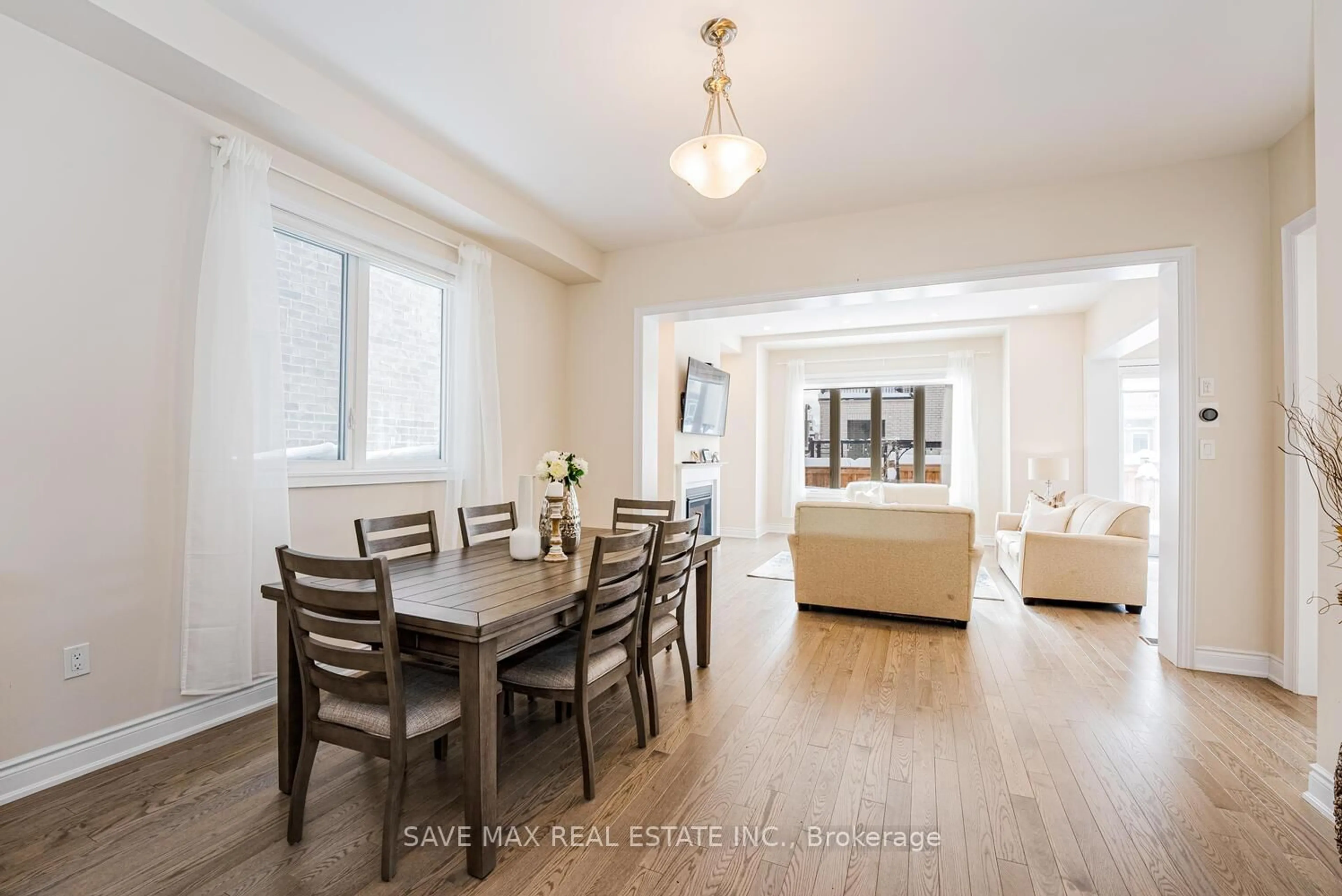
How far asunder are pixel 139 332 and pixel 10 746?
147 cm

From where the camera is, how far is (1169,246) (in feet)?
10.6

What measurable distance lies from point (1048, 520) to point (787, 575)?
2222 mm

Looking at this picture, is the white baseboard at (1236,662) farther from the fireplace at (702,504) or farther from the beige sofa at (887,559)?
the fireplace at (702,504)

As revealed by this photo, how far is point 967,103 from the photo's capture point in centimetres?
266

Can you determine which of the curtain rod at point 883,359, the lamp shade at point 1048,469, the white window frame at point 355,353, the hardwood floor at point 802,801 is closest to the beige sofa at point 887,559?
the hardwood floor at point 802,801

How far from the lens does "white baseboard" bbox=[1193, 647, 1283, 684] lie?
9.96 feet

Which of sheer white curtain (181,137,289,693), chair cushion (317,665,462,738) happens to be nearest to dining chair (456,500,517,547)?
sheer white curtain (181,137,289,693)

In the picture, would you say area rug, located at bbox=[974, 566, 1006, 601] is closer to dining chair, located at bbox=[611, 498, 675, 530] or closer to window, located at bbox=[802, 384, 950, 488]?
dining chair, located at bbox=[611, 498, 675, 530]

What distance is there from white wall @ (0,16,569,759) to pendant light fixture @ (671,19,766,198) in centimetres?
200

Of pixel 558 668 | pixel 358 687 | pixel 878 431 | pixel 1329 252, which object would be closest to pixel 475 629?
pixel 358 687

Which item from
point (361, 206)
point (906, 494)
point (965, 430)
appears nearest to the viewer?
point (361, 206)

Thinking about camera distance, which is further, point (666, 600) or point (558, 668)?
point (666, 600)

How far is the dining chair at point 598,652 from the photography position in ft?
6.35

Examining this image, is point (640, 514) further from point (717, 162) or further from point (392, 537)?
point (717, 162)
